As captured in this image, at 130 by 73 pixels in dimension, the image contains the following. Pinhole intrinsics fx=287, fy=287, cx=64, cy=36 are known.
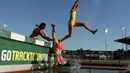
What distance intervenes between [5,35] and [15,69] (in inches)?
44.4

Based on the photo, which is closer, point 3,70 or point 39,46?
point 3,70


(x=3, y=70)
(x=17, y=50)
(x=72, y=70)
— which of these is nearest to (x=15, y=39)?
(x=17, y=50)

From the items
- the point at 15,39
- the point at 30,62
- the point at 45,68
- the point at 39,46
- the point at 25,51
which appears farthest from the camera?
Result: the point at 45,68

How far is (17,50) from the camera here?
6488 mm

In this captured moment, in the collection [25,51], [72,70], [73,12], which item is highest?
[73,12]

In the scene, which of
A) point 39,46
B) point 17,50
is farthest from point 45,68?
point 17,50

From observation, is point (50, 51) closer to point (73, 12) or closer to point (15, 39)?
point (73, 12)

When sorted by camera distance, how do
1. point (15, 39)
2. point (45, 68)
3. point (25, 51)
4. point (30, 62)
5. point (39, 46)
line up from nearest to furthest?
point (15, 39) → point (25, 51) → point (30, 62) → point (39, 46) → point (45, 68)

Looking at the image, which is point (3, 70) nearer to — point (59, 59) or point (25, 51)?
point (25, 51)

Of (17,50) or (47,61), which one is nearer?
(17,50)

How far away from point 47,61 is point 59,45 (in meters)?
0.87

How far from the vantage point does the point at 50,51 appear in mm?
9305

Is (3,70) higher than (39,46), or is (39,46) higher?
(39,46)


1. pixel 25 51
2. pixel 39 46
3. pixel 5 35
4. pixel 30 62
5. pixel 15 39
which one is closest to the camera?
pixel 5 35
